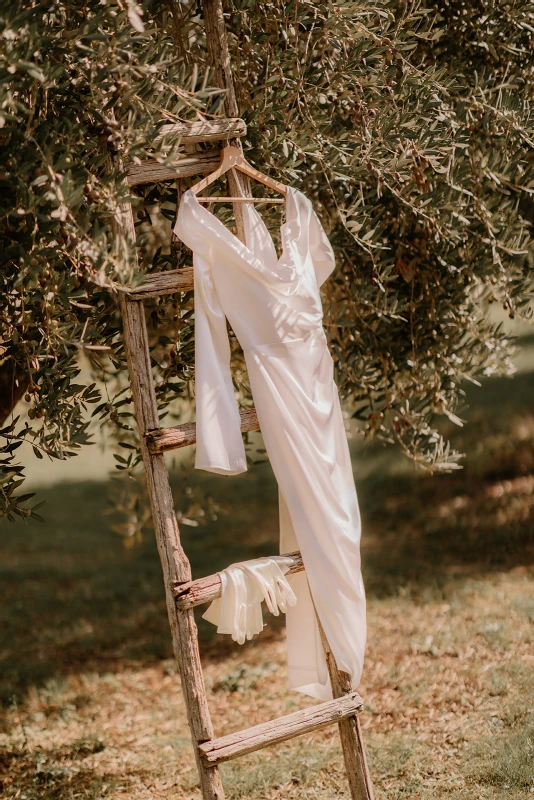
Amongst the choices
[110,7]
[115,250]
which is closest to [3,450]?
[115,250]

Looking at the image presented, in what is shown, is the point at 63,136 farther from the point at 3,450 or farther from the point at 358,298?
the point at 358,298

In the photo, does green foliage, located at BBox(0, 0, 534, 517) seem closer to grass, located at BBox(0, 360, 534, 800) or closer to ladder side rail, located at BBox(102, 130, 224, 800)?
ladder side rail, located at BBox(102, 130, 224, 800)

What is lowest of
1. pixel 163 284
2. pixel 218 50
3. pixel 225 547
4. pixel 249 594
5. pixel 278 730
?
pixel 225 547

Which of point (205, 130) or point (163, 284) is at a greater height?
point (205, 130)

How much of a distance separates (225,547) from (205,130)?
19.7 feet

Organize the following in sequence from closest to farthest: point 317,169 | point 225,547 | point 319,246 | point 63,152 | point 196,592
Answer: point 63,152 → point 196,592 → point 319,246 → point 317,169 → point 225,547

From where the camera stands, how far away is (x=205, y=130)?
116 inches

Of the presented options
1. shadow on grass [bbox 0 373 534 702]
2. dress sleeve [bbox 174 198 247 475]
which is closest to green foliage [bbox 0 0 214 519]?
dress sleeve [bbox 174 198 247 475]

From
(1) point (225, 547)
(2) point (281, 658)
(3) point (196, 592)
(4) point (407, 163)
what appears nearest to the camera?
(3) point (196, 592)

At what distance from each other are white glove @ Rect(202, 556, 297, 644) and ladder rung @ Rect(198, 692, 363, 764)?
12.7 inches

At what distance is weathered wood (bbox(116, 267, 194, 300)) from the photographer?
291 cm

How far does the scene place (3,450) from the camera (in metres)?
3.02

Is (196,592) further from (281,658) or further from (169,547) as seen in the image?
(281,658)

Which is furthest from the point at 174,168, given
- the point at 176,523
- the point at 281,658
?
the point at 281,658
